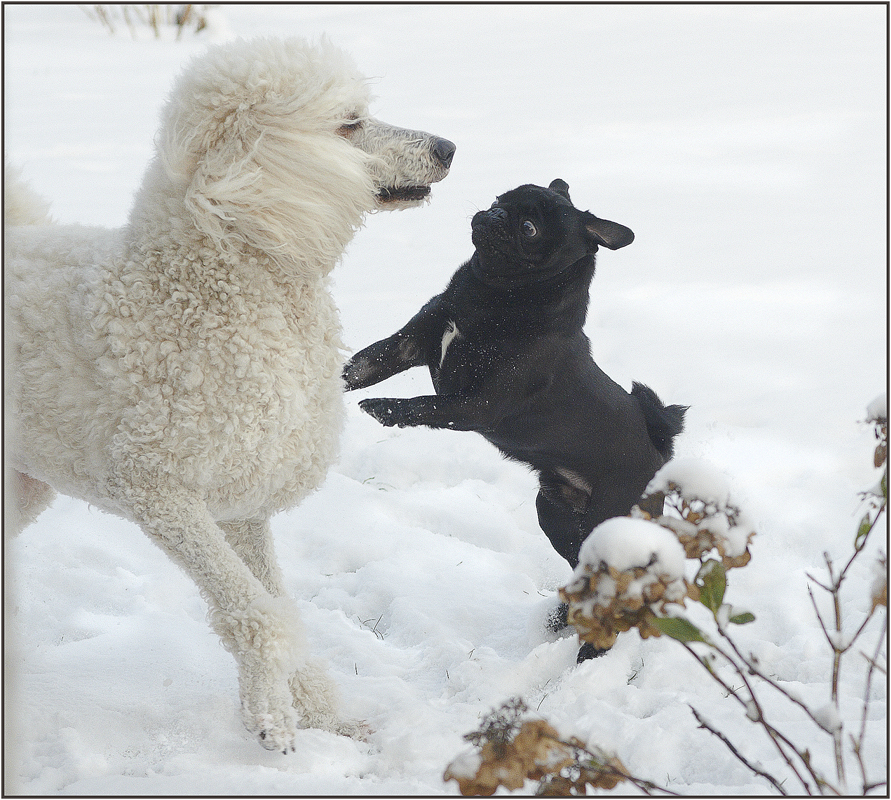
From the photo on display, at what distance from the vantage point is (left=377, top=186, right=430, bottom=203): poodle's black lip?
7.45ft

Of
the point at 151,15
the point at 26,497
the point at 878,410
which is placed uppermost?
the point at 878,410

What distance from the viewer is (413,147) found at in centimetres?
224

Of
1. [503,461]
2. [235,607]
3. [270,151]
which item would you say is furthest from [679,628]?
[503,461]

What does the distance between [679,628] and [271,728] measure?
136cm

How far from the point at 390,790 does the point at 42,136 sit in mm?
7300

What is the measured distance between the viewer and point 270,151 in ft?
6.59

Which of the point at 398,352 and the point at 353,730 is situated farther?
the point at 398,352

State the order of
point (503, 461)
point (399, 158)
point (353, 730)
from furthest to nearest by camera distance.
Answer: point (503, 461) → point (353, 730) → point (399, 158)

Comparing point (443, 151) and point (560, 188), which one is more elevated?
point (443, 151)

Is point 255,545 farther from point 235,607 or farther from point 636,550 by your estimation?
point 636,550

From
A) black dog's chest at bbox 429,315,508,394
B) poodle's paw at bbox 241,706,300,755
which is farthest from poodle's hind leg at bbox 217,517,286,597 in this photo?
black dog's chest at bbox 429,315,508,394

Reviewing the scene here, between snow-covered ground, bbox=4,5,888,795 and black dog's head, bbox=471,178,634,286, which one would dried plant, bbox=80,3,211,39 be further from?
black dog's head, bbox=471,178,634,286

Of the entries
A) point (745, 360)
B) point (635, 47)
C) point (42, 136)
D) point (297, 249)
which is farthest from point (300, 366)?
point (635, 47)

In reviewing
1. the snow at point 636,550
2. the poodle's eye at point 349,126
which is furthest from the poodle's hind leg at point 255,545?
the snow at point 636,550
